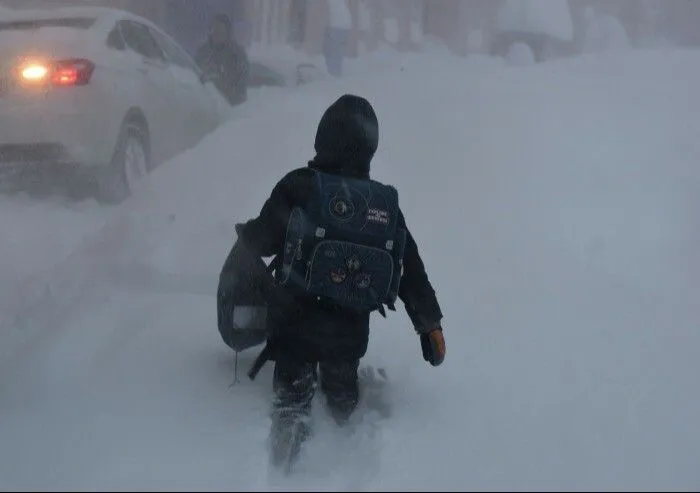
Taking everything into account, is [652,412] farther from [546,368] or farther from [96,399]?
[96,399]

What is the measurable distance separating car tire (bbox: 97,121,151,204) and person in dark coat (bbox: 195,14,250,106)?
2.65 metres

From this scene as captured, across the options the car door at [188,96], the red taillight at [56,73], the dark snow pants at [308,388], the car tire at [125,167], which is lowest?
the dark snow pants at [308,388]

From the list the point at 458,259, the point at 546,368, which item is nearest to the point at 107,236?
the point at 458,259

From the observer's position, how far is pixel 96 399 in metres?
3.66

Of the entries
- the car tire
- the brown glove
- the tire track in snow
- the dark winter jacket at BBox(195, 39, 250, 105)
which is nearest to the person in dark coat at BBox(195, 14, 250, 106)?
the dark winter jacket at BBox(195, 39, 250, 105)

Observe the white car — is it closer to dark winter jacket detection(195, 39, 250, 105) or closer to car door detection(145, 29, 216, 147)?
car door detection(145, 29, 216, 147)

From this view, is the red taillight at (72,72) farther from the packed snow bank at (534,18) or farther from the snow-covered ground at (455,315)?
the packed snow bank at (534,18)

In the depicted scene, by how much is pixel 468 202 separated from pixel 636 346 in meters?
1.97

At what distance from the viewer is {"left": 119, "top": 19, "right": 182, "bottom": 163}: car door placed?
25.3 ft

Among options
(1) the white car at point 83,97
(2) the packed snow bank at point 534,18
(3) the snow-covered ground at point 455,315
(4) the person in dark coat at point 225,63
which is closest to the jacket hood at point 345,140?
(3) the snow-covered ground at point 455,315

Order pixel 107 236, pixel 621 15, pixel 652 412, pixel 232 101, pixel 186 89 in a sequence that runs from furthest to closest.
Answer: pixel 621 15 < pixel 232 101 < pixel 186 89 < pixel 107 236 < pixel 652 412

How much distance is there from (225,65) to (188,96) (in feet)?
5.99

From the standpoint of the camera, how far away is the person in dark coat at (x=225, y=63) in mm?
10180

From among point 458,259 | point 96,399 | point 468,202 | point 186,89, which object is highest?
point 186,89
